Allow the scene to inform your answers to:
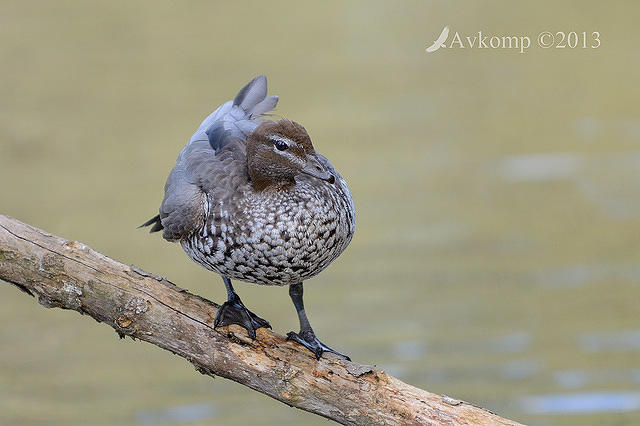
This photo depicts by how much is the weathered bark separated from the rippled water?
2.65m

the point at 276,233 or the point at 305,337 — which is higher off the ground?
the point at 276,233

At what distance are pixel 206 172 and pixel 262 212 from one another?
457mm

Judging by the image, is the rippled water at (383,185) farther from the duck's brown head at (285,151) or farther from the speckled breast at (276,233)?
the duck's brown head at (285,151)

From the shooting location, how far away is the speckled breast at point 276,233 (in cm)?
437

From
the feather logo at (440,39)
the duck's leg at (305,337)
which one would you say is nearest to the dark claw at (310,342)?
the duck's leg at (305,337)

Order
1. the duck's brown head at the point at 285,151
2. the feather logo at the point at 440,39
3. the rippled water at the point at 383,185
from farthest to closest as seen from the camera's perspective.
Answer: the feather logo at the point at 440,39 < the rippled water at the point at 383,185 < the duck's brown head at the point at 285,151

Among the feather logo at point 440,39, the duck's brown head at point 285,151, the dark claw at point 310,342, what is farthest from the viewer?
the feather logo at point 440,39

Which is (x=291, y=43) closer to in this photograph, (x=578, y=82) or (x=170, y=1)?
(x=170, y=1)

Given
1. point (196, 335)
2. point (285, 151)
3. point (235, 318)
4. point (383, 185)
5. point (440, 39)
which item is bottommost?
point (196, 335)

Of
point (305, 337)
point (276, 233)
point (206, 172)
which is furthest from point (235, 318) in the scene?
point (206, 172)

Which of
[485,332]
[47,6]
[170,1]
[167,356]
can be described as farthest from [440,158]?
[47,6]

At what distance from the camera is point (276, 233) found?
4.36 metres

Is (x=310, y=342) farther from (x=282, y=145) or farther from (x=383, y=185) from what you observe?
(x=383, y=185)

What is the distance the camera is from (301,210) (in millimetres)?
4402
